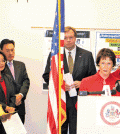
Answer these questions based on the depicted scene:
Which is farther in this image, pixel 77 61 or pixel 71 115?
pixel 77 61

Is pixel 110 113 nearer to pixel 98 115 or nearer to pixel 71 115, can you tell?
pixel 98 115

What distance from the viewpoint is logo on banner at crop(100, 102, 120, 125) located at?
1.49 meters

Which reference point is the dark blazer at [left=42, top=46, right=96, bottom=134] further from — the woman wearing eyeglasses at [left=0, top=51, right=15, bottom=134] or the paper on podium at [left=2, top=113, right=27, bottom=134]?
the paper on podium at [left=2, top=113, right=27, bottom=134]

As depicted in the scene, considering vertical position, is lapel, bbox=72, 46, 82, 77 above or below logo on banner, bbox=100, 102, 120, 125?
above

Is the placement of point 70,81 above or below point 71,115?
above

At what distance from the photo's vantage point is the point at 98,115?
1.50 meters

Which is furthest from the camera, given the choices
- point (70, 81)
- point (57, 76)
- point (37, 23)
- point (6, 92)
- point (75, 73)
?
point (37, 23)

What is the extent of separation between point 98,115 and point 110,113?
10 centimetres

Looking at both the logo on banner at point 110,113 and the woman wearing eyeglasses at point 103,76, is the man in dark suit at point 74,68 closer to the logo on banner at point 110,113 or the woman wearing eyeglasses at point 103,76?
the woman wearing eyeglasses at point 103,76

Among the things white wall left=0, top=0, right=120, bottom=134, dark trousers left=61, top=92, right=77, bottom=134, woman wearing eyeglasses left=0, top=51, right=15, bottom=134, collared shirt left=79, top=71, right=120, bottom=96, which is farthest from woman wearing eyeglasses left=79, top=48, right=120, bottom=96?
white wall left=0, top=0, right=120, bottom=134

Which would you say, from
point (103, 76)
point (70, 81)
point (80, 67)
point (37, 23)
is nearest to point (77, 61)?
point (80, 67)

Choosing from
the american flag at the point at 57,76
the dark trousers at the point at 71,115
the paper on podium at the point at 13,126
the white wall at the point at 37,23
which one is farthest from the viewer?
the white wall at the point at 37,23

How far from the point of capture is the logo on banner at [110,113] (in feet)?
4.89

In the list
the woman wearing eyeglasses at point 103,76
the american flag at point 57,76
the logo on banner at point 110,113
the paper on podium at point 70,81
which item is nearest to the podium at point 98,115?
the logo on banner at point 110,113
